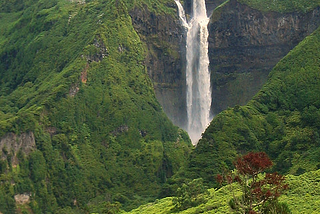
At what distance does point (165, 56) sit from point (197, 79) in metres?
6.53

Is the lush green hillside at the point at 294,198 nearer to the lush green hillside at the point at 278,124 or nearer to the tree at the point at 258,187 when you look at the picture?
the tree at the point at 258,187

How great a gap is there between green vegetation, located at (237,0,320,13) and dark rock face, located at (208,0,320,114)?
2.24 feet

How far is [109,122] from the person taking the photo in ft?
363

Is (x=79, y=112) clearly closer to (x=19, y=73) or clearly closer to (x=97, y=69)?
(x=97, y=69)

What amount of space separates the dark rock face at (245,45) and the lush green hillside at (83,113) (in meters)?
9.51

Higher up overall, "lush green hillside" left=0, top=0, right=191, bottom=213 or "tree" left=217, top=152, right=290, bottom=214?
"lush green hillside" left=0, top=0, right=191, bottom=213

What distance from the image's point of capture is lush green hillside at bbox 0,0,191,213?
101 metres

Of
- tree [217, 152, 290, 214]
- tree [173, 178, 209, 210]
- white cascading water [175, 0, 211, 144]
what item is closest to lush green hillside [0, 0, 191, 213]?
white cascading water [175, 0, 211, 144]

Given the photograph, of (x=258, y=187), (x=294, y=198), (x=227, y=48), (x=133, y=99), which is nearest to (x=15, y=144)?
(x=133, y=99)

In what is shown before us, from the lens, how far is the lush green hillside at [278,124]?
9138 cm

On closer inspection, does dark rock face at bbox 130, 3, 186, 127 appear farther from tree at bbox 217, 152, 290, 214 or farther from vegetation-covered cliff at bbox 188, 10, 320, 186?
tree at bbox 217, 152, 290, 214

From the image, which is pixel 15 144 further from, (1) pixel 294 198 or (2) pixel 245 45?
(1) pixel 294 198

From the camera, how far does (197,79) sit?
5103 inches

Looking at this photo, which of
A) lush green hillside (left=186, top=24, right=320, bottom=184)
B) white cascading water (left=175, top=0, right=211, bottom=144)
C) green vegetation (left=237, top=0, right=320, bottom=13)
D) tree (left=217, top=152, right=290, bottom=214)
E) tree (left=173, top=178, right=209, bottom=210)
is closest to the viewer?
tree (left=217, top=152, right=290, bottom=214)
